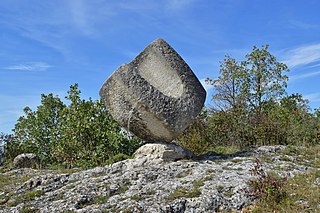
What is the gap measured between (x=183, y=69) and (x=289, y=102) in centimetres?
2295

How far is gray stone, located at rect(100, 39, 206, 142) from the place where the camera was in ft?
37.4

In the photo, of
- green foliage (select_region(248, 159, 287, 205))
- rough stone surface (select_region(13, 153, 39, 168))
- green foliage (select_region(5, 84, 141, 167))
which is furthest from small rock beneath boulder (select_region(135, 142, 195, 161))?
rough stone surface (select_region(13, 153, 39, 168))

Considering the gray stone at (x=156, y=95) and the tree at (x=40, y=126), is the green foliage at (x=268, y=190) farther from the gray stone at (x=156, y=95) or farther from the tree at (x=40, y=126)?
→ the tree at (x=40, y=126)

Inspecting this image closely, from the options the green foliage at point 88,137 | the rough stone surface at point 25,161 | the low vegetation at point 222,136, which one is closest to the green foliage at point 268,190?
the low vegetation at point 222,136

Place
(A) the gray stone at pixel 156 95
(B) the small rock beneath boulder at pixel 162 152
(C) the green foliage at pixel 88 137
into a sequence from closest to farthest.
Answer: (A) the gray stone at pixel 156 95, (B) the small rock beneath boulder at pixel 162 152, (C) the green foliage at pixel 88 137

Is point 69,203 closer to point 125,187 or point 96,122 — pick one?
point 125,187

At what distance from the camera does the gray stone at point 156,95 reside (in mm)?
11414

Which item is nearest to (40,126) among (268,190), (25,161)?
(25,161)

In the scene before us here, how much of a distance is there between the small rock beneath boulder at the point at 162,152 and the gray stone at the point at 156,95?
0.29 meters

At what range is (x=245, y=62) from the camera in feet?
105

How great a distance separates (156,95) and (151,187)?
10.1 feet

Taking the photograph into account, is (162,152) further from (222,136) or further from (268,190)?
(222,136)

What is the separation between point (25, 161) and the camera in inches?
878

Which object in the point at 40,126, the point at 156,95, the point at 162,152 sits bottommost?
the point at 162,152
